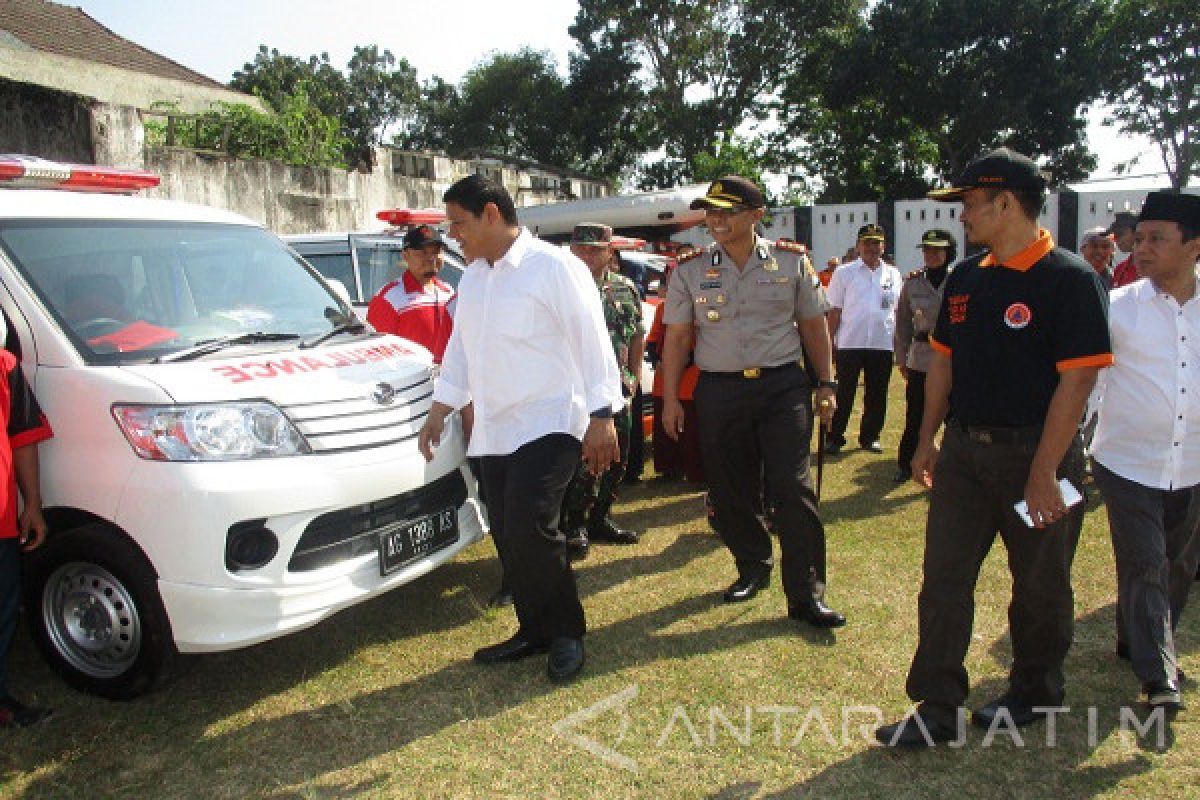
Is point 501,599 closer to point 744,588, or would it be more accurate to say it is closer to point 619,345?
point 744,588

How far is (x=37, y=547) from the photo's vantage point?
11.3 feet

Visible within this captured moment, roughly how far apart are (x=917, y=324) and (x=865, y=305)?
93cm

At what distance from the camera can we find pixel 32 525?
3.27 m

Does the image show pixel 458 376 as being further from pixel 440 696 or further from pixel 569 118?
pixel 569 118

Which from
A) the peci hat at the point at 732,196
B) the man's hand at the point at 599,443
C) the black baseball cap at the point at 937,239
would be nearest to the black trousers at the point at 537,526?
the man's hand at the point at 599,443

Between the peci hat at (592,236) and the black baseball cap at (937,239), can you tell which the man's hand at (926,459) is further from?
the black baseball cap at (937,239)

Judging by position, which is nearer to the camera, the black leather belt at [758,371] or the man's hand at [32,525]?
the man's hand at [32,525]

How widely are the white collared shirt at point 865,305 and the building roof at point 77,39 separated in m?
22.0

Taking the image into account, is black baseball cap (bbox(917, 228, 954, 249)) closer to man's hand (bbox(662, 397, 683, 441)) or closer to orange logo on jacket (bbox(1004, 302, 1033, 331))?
man's hand (bbox(662, 397, 683, 441))

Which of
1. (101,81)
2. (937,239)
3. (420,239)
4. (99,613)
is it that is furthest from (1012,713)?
(101,81)

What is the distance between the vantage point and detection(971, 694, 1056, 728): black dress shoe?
10.2ft

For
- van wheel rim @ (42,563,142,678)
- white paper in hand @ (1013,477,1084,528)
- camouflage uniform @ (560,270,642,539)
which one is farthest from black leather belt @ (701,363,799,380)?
van wheel rim @ (42,563,142,678)

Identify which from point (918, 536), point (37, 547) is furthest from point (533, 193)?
point (37, 547)

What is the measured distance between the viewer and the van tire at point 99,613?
3.26 m
